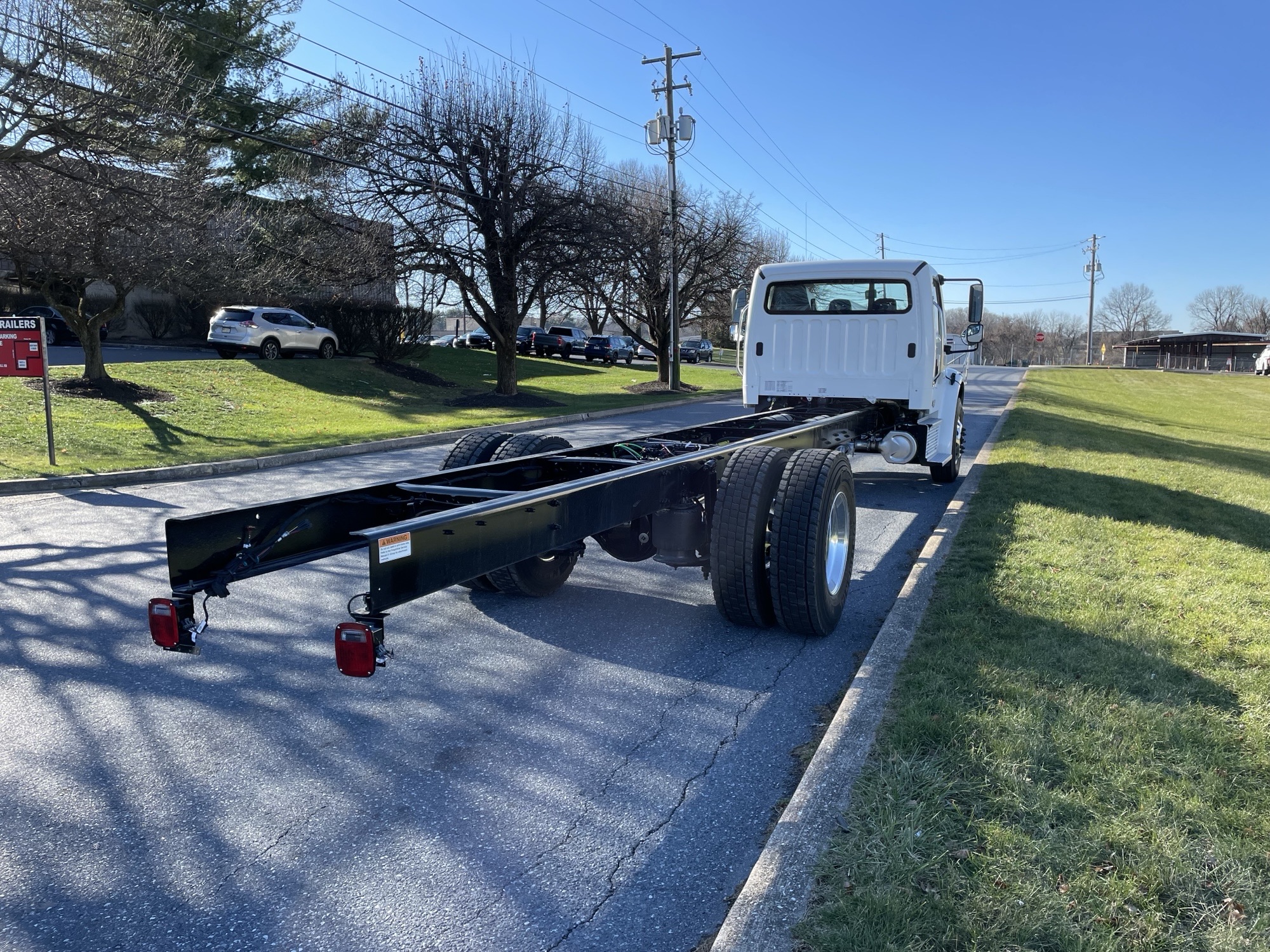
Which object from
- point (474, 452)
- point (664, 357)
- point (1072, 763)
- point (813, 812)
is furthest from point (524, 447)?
point (664, 357)

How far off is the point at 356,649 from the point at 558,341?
46021 mm

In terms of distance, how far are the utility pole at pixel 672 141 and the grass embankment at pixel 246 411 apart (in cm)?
234

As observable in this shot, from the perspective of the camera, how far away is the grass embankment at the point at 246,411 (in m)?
13.0

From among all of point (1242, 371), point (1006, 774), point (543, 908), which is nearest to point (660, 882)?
point (543, 908)

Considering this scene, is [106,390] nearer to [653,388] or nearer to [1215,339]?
[653,388]

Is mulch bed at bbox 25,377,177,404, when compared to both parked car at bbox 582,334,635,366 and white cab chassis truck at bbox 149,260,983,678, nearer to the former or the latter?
white cab chassis truck at bbox 149,260,983,678

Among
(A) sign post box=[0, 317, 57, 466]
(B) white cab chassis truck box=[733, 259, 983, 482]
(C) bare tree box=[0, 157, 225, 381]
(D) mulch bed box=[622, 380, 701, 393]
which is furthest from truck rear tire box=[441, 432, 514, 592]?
(D) mulch bed box=[622, 380, 701, 393]

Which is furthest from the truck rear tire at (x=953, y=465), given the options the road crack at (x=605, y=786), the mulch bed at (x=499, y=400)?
the mulch bed at (x=499, y=400)

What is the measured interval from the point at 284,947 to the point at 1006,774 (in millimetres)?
2499

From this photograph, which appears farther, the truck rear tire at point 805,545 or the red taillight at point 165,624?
the truck rear tire at point 805,545

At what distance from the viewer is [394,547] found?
10.0ft

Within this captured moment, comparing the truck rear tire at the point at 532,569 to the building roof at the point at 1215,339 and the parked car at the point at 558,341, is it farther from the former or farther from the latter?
the building roof at the point at 1215,339

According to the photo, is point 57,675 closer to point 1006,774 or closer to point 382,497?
point 382,497

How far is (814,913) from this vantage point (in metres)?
2.58
